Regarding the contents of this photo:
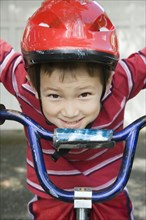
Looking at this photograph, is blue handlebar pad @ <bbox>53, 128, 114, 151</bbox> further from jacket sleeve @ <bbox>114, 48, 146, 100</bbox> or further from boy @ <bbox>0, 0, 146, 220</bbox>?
jacket sleeve @ <bbox>114, 48, 146, 100</bbox>

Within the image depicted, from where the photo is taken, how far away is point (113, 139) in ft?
5.64

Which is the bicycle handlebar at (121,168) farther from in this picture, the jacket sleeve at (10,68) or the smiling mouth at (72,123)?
the jacket sleeve at (10,68)

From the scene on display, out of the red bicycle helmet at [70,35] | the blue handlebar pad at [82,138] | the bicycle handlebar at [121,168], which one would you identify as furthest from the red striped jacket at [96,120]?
the blue handlebar pad at [82,138]

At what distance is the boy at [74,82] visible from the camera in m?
1.79

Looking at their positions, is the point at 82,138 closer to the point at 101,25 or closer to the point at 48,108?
the point at 48,108

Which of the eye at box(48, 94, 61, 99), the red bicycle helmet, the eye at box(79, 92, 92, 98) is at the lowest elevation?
the eye at box(48, 94, 61, 99)

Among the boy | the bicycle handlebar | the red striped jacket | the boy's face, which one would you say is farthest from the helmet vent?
the bicycle handlebar

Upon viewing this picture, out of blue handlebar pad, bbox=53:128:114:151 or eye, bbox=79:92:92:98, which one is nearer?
blue handlebar pad, bbox=53:128:114:151

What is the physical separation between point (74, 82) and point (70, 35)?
0.61 feet

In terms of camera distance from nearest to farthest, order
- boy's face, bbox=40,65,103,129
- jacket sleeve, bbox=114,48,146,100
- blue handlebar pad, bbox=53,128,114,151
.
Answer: blue handlebar pad, bbox=53,128,114,151
boy's face, bbox=40,65,103,129
jacket sleeve, bbox=114,48,146,100

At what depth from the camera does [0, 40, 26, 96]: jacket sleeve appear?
224 cm

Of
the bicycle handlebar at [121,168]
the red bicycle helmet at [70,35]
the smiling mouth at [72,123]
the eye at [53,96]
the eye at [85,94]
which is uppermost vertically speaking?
the red bicycle helmet at [70,35]

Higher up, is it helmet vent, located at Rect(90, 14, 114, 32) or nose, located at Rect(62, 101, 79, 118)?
helmet vent, located at Rect(90, 14, 114, 32)

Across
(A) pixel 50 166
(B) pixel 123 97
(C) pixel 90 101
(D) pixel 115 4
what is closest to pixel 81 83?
(C) pixel 90 101
